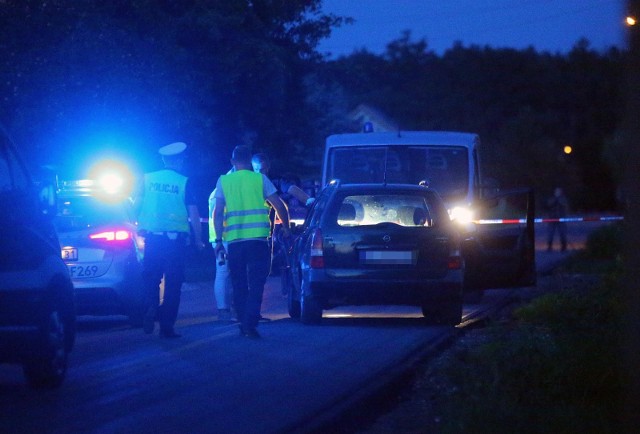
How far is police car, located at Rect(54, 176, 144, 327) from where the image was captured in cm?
1355

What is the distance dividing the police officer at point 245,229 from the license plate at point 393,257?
4.61 feet

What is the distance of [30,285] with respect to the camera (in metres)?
8.95

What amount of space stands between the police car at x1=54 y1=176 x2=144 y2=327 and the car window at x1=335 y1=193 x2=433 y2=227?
2358mm

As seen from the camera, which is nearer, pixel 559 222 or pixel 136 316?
pixel 136 316

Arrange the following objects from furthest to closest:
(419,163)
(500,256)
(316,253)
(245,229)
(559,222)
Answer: (559,222), (419,163), (500,256), (316,253), (245,229)

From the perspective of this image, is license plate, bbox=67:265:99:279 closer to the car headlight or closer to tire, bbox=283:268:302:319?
tire, bbox=283:268:302:319

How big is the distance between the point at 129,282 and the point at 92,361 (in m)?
2.75

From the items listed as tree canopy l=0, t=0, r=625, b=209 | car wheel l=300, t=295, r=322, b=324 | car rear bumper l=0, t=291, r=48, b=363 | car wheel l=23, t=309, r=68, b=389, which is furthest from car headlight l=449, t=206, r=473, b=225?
car rear bumper l=0, t=291, r=48, b=363

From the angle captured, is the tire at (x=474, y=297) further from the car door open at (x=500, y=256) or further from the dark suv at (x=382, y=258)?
the dark suv at (x=382, y=258)

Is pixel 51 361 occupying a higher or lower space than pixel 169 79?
lower

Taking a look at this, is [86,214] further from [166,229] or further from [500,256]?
[500,256]

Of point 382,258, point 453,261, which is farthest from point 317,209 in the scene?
point 453,261

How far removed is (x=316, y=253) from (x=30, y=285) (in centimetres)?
500

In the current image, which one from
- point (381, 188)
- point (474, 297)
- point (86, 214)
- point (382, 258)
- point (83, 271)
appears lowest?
point (474, 297)
